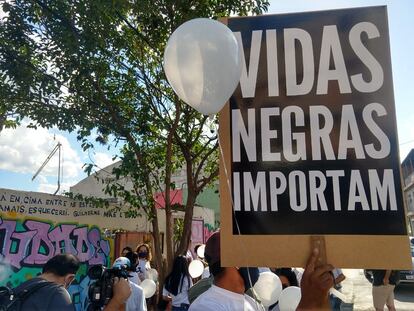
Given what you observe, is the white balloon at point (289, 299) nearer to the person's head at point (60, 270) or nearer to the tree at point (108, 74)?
the person's head at point (60, 270)

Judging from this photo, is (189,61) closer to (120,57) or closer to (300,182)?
(300,182)

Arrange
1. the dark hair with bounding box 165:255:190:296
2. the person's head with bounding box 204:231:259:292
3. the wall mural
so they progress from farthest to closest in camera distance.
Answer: the wall mural, the dark hair with bounding box 165:255:190:296, the person's head with bounding box 204:231:259:292

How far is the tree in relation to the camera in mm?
5480

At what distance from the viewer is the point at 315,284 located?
178 centimetres

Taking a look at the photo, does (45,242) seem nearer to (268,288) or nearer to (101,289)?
(101,289)

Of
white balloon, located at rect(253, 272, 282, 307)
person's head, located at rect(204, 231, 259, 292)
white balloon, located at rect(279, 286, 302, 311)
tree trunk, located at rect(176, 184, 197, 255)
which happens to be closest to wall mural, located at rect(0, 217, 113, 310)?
tree trunk, located at rect(176, 184, 197, 255)

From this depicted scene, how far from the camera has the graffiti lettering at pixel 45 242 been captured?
20.8ft

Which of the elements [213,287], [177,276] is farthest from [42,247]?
[213,287]

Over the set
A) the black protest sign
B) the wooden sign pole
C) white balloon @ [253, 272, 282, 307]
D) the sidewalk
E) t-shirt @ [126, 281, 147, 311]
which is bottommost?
the sidewalk

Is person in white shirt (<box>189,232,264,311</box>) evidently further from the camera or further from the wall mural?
the wall mural

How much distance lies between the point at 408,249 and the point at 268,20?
132 cm

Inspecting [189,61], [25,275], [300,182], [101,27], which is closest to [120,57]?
[101,27]

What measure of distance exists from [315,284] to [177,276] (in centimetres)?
358

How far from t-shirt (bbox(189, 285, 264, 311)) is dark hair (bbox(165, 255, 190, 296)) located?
3050 mm
